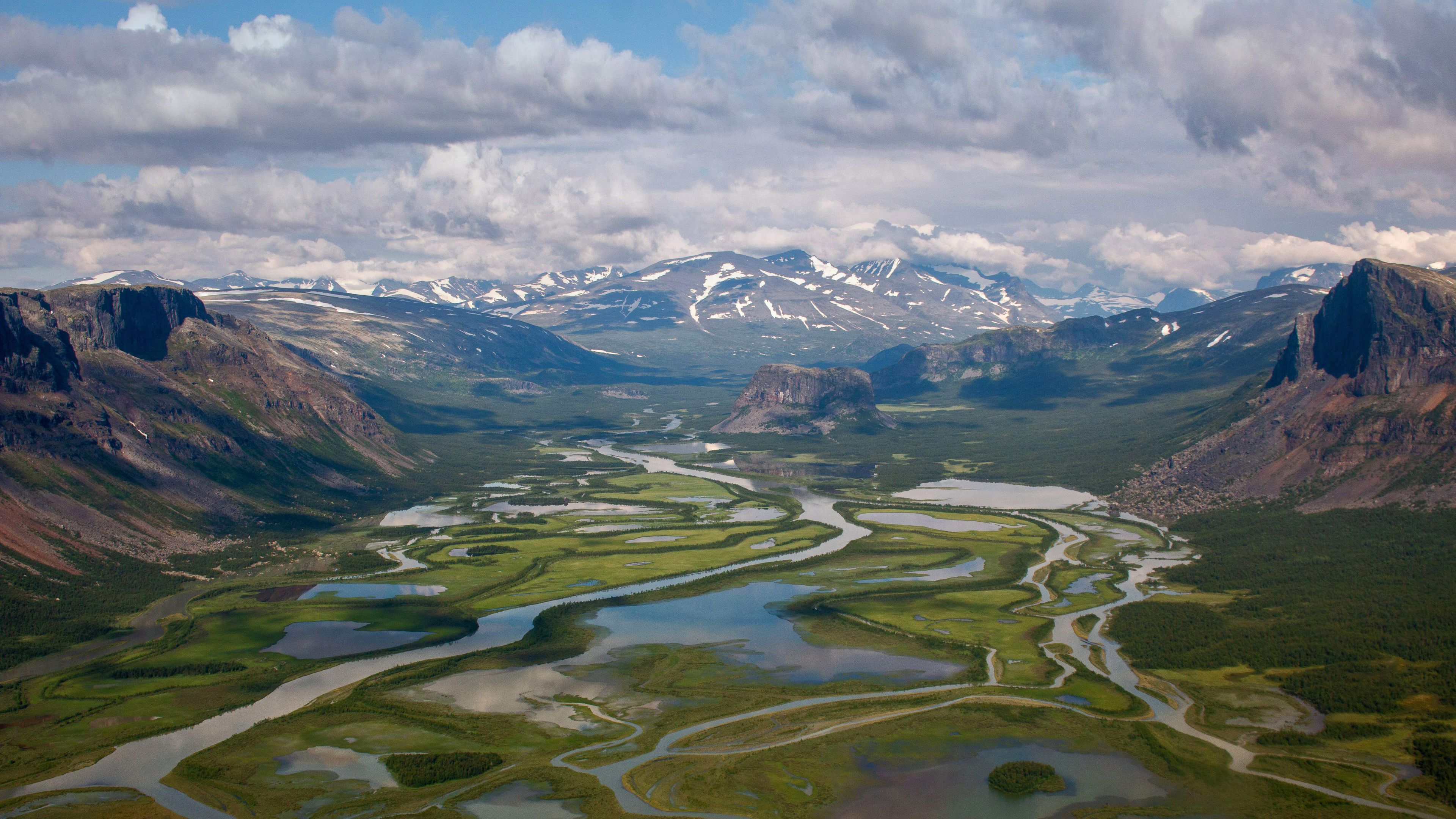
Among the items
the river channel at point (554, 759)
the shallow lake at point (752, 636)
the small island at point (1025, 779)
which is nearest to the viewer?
the river channel at point (554, 759)

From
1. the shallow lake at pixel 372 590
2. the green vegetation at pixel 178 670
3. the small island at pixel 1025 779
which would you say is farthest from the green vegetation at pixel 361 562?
the small island at pixel 1025 779

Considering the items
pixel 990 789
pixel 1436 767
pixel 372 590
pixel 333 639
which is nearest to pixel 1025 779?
pixel 990 789

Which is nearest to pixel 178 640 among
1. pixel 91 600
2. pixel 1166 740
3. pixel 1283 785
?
pixel 91 600

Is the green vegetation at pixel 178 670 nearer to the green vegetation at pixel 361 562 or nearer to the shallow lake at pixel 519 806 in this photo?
the shallow lake at pixel 519 806

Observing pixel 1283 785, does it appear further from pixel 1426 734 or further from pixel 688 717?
pixel 688 717

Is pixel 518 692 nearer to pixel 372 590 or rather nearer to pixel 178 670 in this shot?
pixel 178 670

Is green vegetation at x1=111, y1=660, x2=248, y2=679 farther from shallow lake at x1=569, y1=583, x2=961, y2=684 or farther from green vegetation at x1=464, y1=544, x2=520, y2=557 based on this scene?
green vegetation at x1=464, y1=544, x2=520, y2=557
